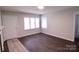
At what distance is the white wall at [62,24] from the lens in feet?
8.85

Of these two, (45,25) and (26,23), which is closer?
(26,23)

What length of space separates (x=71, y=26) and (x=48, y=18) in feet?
5.03

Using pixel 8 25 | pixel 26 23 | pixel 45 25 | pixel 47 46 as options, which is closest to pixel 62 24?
pixel 45 25

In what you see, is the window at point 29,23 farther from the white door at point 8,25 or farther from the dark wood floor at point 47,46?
the dark wood floor at point 47,46

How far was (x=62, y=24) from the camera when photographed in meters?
Answer: 3.10

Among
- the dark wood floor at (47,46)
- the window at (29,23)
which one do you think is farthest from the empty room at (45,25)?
the dark wood floor at (47,46)

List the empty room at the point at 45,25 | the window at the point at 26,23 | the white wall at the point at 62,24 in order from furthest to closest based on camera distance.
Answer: the window at the point at 26,23, the white wall at the point at 62,24, the empty room at the point at 45,25

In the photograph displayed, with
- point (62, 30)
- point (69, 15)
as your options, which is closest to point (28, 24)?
point (62, 30)

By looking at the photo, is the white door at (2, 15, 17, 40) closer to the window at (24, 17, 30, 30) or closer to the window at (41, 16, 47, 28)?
the window at (24, 17, 30, 30)

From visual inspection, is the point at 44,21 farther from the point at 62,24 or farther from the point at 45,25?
the point at 62,24

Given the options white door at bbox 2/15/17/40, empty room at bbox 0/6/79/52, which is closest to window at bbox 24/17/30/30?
empty room at bbox 0/6/79/52

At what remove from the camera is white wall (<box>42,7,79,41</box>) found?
2697 mm
